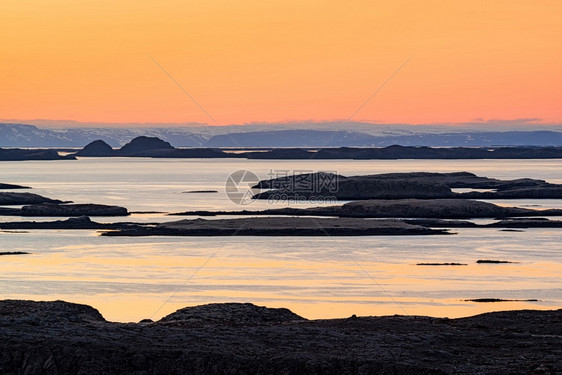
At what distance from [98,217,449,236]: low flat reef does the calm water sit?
6.04 feet

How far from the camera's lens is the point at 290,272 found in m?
36.7

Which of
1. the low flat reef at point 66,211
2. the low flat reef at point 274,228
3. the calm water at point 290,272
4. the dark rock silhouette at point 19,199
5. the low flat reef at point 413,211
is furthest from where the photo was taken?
the dark rock silhouette at point 19,199

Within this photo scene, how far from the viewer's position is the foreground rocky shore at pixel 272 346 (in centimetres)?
1689

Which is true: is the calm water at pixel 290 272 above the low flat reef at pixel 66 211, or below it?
above

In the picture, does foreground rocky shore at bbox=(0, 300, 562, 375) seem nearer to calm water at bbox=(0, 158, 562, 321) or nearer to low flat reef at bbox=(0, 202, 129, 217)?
calm water at bbox=(0, 158, 562, 321)

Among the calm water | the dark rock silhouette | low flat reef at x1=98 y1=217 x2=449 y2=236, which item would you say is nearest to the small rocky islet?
the calm water

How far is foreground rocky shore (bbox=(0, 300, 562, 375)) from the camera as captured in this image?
16891 mm

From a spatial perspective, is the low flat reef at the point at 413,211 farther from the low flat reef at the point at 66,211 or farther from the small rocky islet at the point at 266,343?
the small rocky islet at the point at 266,343

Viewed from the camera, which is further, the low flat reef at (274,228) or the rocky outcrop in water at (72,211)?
the rocky outcrop in water at (72,211)

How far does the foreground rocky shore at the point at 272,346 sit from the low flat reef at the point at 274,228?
95.4ft

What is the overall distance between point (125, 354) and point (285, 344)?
126 inches

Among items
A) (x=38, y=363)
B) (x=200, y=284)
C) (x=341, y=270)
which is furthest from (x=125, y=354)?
(x=341, y=270)

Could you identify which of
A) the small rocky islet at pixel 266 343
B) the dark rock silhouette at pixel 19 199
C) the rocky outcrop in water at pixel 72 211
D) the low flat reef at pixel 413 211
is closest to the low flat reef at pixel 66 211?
the rocky outcrop in water at pixel 72 211

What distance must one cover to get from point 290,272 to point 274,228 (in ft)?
54.8
